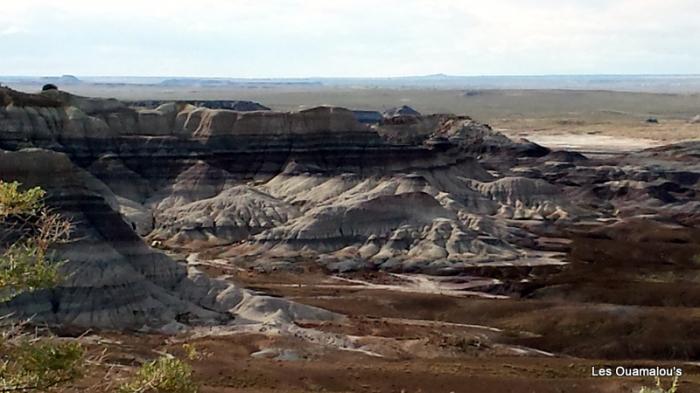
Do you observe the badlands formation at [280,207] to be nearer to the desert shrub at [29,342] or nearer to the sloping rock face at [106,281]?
the sloping rock face at [106,281]

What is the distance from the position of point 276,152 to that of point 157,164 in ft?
48.3

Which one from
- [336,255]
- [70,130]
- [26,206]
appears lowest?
[336,255]

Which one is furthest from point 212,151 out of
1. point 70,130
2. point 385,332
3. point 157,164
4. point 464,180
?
point 385,332

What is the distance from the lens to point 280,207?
333 ft

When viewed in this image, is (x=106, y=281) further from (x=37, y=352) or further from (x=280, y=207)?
(x=280, y=207)

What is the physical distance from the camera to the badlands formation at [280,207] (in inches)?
2344

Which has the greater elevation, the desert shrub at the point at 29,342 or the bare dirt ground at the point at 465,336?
the desert shrub at the point at 29,342

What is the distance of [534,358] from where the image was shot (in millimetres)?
51125

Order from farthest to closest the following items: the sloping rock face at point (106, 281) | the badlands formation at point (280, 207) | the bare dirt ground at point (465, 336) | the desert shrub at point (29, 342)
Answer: the badlands formation at point (280, 207) → the sloping rock face at point (106, 281) → the bare dirt ground at point (465, 336) → the desert shrub at point (29, 342)

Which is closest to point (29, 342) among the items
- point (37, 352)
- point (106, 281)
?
point (37, 352)

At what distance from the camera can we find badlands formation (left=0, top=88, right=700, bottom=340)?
2344 inches

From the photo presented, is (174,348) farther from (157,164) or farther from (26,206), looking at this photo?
(157,164)

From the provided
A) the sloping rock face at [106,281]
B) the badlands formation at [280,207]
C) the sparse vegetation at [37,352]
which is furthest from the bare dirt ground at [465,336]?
the sparse vegetation at [37,352]

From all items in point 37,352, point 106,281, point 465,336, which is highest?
point 37,352
